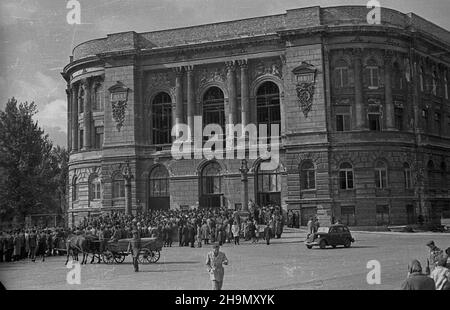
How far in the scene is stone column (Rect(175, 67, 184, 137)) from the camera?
48969 mm

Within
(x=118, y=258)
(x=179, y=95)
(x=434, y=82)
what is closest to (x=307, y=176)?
(x=434, y=82)

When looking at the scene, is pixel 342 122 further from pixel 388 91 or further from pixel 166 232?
pixel 166 232

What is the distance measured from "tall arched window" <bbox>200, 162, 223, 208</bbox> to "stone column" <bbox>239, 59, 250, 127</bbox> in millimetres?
4712

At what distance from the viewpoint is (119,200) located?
4912cm

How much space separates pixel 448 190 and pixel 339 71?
41.2ft

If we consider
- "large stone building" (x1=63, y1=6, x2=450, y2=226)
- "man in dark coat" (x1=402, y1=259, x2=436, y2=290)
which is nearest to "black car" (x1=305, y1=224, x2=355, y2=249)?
"large stone building" (x1=63, y1=6, x2=450, y2=226)

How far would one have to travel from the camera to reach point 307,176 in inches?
1741

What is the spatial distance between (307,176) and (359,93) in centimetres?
786

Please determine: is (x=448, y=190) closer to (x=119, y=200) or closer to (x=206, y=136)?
(x=206, y=136)

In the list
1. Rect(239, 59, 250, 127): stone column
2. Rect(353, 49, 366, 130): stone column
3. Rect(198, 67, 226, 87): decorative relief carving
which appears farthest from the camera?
Rect(198, 67, 226, 87): decorative relief carving

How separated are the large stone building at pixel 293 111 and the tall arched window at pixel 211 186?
0.09 metres

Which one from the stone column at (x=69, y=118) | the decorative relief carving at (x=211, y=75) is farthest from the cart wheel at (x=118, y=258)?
the stone column at (x=69, y=118)

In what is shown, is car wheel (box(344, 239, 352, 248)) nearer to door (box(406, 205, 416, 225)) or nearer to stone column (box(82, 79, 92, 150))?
door (box(406, 205, 416, 225))

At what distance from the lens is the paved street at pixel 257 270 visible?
1686cm
